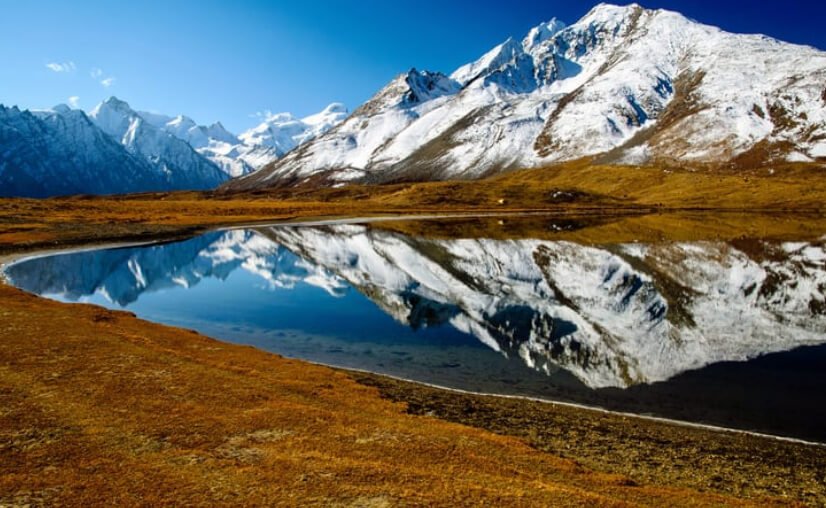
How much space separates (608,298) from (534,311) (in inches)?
390

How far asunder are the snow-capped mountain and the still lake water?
0.28 meters

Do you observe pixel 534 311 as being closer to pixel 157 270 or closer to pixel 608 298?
pixel 608 298

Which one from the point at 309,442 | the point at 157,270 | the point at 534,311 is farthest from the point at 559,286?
the point at 157,270

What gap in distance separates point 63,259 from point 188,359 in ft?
232

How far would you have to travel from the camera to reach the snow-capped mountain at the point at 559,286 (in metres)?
40.5

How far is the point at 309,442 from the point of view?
18422mm

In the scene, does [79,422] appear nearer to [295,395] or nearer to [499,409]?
[295,395]

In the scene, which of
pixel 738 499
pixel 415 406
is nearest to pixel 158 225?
pixel 415 406

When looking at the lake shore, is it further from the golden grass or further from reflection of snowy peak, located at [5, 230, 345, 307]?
reflection of snowy peak, located at [5, 230, 345, 307]

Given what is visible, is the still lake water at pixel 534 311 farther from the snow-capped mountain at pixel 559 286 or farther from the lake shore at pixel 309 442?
the lake shore at pixel 309 442

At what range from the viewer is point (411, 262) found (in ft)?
278

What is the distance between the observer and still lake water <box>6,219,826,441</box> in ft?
107

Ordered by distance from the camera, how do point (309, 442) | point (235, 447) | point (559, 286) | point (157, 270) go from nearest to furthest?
point (235, 447) < point (309, 442) < point (559, 286) < point (157, 270)

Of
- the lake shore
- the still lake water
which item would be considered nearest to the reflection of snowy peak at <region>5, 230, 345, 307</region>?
the still lake water
